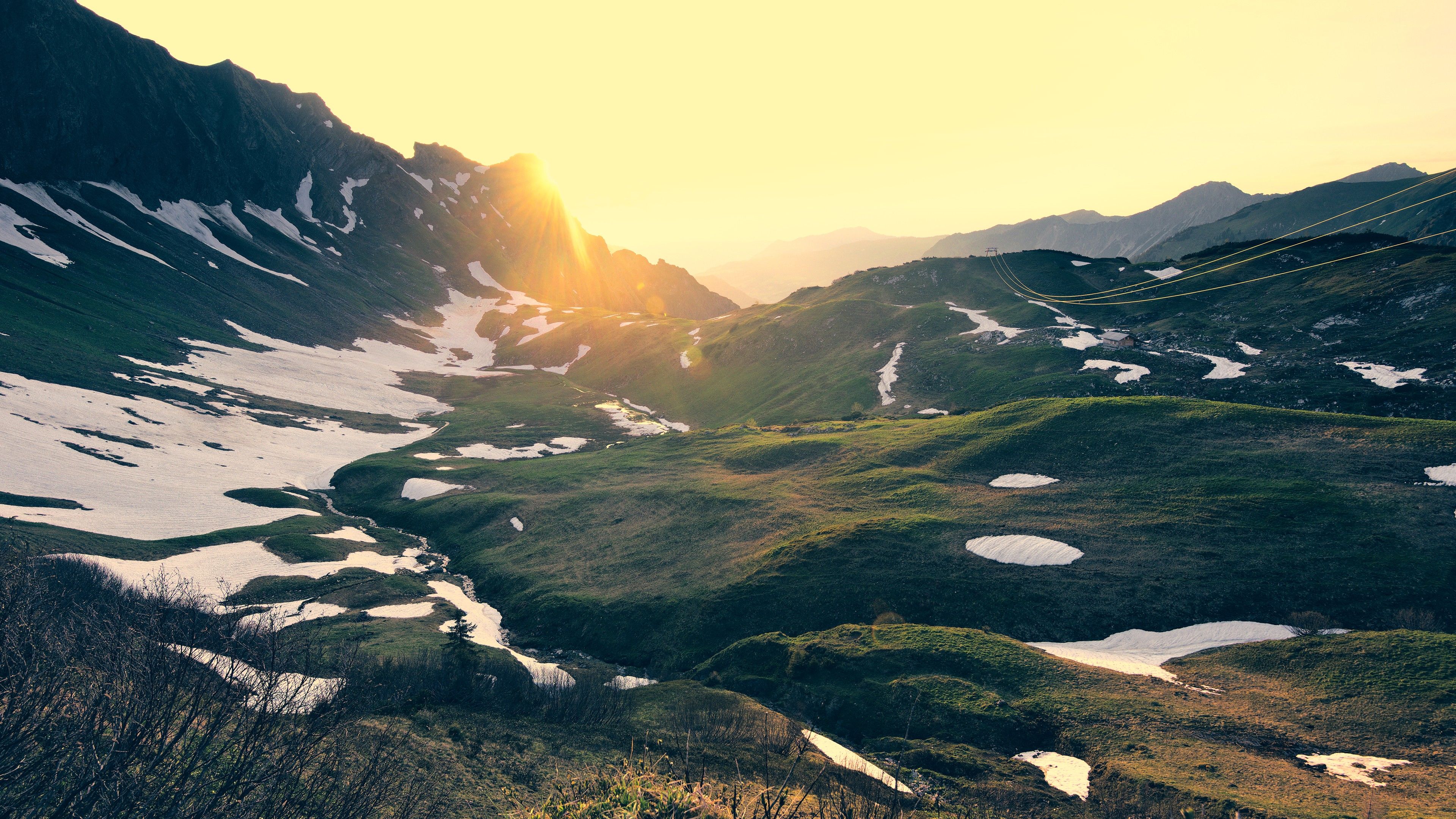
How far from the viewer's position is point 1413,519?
1542 inches

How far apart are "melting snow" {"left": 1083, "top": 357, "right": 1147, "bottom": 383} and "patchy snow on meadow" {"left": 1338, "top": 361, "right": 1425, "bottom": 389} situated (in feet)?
47.7

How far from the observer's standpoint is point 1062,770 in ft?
82.6

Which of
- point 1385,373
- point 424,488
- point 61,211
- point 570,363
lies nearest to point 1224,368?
point 1385,373

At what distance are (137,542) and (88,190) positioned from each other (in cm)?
16500

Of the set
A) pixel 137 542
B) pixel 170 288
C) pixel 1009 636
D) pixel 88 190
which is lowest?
pixel 1009 636

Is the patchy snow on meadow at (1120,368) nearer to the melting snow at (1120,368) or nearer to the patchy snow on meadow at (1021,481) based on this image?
the melting snow at (1120,368)

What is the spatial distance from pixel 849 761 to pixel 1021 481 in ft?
130

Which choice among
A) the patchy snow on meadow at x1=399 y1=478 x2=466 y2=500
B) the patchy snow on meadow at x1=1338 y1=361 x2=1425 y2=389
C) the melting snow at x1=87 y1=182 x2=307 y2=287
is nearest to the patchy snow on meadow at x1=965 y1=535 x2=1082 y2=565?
the patchy snow on meadow at x1=1338 y1=361 x2=1425 y2=389

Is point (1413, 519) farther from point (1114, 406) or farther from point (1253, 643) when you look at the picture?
point (1114, 406)

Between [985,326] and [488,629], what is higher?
[985,326]

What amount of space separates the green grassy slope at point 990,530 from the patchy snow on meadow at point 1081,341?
4093 centimetres

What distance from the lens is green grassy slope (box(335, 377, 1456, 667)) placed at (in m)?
37.6

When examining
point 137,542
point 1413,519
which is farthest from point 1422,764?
A: point 137,542

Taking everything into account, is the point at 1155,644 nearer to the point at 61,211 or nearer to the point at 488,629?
the point at 488,629
